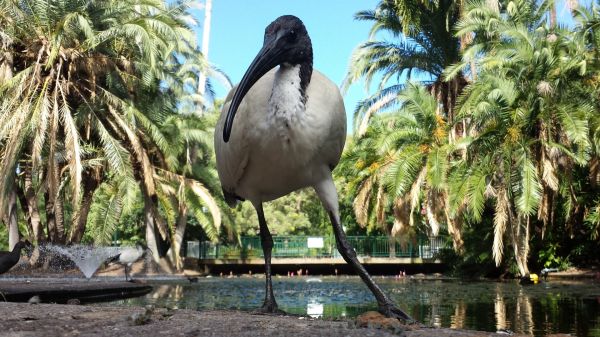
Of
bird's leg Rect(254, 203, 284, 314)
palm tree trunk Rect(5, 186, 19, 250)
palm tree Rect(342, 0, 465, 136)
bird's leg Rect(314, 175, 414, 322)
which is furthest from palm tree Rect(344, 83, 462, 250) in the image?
bird's leg Rect(314, 175, 414, 322)

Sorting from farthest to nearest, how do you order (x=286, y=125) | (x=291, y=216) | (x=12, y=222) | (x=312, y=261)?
(x=291, y=216) < (x=312, y=261) < (x=12, y=222) < (x=286, y=125)

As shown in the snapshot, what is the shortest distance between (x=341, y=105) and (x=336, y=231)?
1.08m

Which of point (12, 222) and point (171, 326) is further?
point (12, 222)

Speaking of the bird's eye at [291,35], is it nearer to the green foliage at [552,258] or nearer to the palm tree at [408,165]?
the palm tree at [408,165]

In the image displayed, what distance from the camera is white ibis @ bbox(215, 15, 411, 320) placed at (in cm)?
475

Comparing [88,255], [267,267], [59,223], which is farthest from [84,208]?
[267,267]

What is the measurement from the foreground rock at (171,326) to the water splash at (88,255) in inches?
754

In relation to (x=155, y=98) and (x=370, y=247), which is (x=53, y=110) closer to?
(x=155, y=98)

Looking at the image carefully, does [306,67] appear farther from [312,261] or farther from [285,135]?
[312,261]

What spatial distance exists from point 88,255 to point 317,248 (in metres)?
15.8

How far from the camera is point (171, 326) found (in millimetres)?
4047

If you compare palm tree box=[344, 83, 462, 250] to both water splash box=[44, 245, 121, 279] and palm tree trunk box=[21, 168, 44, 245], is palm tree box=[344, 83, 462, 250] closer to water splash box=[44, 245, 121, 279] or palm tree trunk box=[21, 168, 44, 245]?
water splash box=[44, 245, 121, 279]

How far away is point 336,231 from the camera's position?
228 inches

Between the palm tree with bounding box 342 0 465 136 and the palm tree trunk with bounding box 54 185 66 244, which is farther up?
the palm tree with bounding box 342 0 465 136
